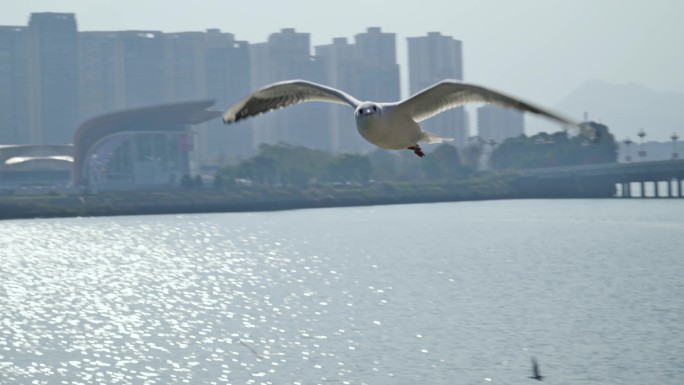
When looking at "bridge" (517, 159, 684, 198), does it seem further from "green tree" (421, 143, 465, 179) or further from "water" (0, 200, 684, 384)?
"water" (0, 200, 684, 384)

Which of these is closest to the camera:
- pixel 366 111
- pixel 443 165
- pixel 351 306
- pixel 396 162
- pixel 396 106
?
pixel 366 111

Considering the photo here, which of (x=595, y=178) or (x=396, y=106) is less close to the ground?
(x=595, y=178)

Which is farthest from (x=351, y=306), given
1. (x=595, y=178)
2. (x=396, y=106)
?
(x=595, y=178)

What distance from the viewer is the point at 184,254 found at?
280 ft

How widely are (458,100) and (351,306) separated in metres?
38.2

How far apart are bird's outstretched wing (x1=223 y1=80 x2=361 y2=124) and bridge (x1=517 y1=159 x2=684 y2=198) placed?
369 feet

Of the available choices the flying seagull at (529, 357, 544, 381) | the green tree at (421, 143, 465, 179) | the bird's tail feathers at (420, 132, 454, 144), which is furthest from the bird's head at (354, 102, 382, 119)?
the green tree at (421, 143, 465, 179)

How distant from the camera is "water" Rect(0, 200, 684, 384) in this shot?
3494 centimetres

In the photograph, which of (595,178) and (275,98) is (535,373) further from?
(595,178)

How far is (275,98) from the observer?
550 inches

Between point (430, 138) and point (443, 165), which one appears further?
point (443, 165)

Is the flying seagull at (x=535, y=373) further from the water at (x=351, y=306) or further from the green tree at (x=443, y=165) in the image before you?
the green tree at (x=443, y=165)

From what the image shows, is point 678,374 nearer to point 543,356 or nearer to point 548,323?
point 543,356

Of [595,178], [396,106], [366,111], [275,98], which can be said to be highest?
[595,178]
